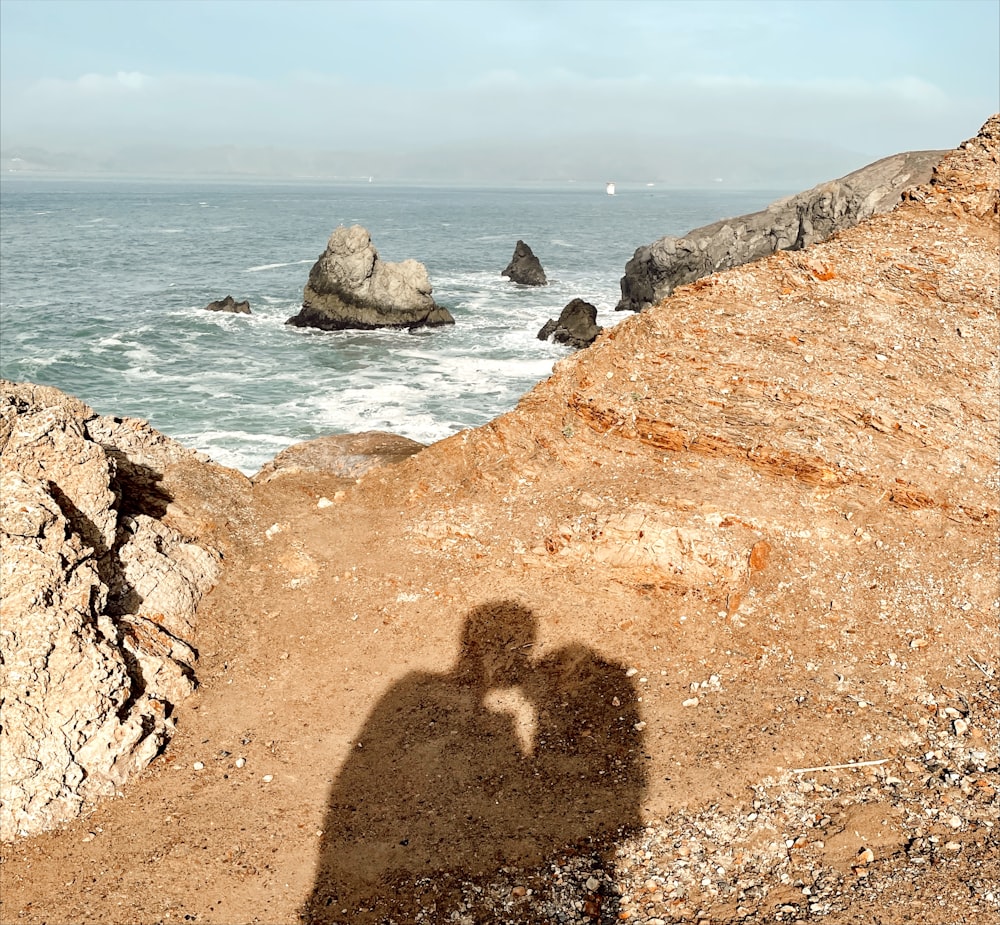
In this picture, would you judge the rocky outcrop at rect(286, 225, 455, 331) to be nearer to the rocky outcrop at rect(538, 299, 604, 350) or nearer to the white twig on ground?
the rocky outcrop at rect(538, 299, 604, 350)

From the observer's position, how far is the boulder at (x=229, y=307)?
63.0m

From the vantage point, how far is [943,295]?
53.3 ft

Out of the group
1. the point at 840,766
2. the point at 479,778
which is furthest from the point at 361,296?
the point at 840,766

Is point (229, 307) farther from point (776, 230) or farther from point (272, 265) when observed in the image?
point (776, 230)

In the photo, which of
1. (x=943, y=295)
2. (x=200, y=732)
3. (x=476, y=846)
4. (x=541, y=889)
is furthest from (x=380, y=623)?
(x=943, y=295)

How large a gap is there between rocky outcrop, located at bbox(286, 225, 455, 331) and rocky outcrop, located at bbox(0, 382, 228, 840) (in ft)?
150

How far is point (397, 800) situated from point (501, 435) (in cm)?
844

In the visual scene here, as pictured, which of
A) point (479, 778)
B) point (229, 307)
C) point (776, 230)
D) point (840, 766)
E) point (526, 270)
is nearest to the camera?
point (840, 766)

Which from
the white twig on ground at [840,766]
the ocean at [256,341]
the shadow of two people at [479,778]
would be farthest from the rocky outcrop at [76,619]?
the ocean at [256,341]

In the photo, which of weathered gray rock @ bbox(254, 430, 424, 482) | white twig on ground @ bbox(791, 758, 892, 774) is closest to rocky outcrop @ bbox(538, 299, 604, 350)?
weathered gray rock @ bbox(254, 430, 424, 482)

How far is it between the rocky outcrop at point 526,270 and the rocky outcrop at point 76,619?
219 feet

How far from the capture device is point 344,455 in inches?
781

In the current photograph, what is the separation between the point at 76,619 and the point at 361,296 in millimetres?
51024

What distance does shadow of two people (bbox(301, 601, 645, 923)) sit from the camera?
30.4 ft
